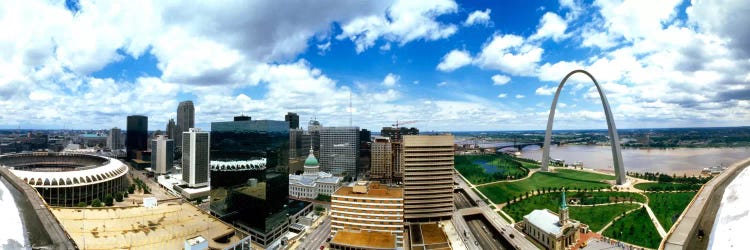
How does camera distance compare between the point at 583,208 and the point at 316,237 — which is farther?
the point at 583,208

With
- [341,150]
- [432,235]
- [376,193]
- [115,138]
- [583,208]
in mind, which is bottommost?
[432,235]

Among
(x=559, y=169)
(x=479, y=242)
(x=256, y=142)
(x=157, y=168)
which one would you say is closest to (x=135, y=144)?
(x=157, y=168)

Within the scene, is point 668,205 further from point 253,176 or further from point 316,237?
point 253,176

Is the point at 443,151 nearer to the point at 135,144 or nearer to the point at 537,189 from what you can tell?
the point at 537,189

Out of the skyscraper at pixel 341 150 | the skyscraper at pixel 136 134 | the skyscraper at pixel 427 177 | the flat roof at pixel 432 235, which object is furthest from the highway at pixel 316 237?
the skyscraper at pixel 136 134

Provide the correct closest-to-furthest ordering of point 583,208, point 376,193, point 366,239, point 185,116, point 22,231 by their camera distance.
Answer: point 22,231 < point 366,239 < point 376,193 < point 583,208 < point 185,116

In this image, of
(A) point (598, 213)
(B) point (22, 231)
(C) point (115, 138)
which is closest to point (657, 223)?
(A) point (598, 213)
